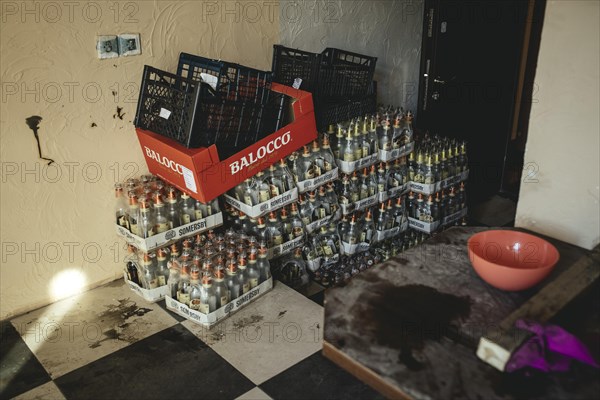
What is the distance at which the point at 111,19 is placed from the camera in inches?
112

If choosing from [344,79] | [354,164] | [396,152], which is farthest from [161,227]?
[396,152]

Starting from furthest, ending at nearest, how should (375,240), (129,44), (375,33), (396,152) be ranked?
(375,33), (375,240), (396,152), (129,44)

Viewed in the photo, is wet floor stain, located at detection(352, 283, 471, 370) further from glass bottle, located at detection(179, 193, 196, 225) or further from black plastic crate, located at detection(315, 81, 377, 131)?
black plastic crate, located at detection(315, 81, 377, 131)

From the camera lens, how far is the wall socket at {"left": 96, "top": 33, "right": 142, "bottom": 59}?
9.37ft

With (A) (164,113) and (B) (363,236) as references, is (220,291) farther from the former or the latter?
(B) (363,236)

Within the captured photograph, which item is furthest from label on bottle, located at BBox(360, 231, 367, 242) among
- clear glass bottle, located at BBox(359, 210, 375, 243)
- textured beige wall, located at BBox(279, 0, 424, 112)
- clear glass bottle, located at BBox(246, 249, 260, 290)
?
textured beige wall, located at BBox(279, 0, 424, 112)

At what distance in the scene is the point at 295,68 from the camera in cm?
332

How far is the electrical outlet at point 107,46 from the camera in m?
2.85

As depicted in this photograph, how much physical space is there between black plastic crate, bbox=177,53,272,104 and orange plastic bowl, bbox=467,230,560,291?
147cm

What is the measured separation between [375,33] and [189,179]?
2355 mm

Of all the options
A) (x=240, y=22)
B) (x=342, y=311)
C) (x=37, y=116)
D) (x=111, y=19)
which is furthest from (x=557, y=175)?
(x=37, y=116)

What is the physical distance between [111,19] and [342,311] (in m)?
2.13

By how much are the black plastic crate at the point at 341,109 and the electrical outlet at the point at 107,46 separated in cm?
118

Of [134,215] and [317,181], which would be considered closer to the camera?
[134,215]
